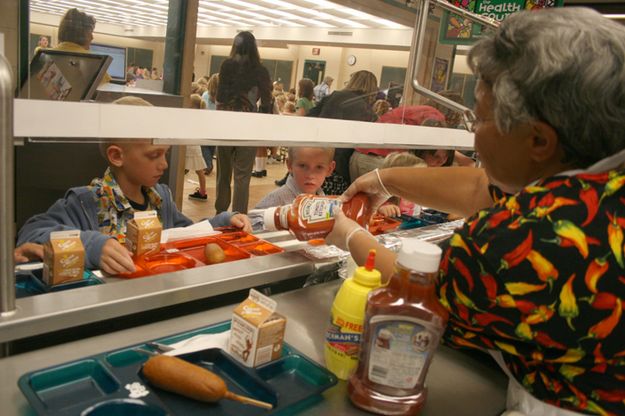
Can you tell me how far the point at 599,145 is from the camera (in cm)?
81

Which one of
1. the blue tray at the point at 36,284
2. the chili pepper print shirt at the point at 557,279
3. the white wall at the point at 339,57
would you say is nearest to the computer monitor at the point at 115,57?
the white wall at the point at 339,57

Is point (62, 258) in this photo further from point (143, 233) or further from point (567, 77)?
point (567, 77)

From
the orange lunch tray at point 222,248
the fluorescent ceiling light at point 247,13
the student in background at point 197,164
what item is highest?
Result: the fluorescent ceiling light at point 247,13

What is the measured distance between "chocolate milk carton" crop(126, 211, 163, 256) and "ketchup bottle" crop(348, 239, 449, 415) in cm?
70

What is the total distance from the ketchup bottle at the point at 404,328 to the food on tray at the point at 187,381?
21 cm

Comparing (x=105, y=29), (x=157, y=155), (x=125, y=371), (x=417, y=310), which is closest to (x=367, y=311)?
(x=417, y=310)

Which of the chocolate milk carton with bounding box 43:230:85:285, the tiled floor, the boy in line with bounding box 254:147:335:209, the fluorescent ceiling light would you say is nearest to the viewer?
the chocolate milk carton with bounding box 43:230:85:285

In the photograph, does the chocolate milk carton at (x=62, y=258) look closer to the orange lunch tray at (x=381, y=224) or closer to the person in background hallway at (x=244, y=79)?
the person in background hallway at (x=244, y=79)

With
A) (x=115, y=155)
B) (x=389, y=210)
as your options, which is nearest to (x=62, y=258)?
(x=115, y=155)

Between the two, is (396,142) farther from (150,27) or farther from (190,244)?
(150,27)

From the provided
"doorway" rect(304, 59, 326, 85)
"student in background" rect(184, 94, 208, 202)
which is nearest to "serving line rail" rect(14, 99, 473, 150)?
"doorway" rect(304, 59, 326, 85)

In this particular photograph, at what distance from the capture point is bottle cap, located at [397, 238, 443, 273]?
0.81 meters

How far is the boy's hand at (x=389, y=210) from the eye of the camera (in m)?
2.35

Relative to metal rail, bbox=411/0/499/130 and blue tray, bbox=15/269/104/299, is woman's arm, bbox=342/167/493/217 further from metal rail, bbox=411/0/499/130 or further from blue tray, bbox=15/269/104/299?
blue tray, bbox=15/269/104/299
